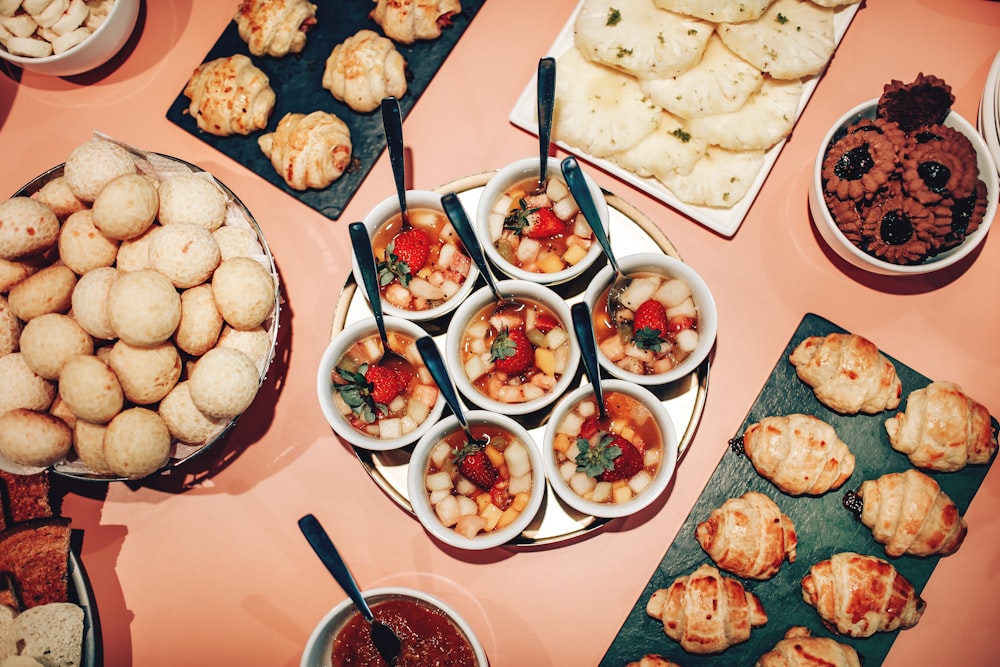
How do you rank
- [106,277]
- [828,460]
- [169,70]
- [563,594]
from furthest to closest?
1. [169,70]
2. [563,594]
3. [828,460]
4. [106,277]

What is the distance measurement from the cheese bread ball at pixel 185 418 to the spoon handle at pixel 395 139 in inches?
40.3

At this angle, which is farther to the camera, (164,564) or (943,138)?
(164,564)

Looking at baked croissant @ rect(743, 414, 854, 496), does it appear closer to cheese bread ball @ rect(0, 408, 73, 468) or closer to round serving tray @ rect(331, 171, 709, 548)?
round serving tray @ rect(331, 171, 709, 548)

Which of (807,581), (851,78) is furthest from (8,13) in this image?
(807,581)

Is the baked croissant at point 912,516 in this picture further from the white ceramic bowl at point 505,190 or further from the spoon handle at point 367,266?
the spoon handle at point 367,266

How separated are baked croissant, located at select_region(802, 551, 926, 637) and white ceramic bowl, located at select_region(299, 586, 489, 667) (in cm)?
128

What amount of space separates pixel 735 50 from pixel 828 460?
1552mm

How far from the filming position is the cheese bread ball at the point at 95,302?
2.25 meters

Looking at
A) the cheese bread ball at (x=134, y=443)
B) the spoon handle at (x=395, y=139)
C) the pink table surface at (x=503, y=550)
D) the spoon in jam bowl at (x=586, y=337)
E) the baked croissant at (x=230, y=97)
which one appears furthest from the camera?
the baked croissant at (x=230, y=97)

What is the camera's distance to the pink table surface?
263 centimetres

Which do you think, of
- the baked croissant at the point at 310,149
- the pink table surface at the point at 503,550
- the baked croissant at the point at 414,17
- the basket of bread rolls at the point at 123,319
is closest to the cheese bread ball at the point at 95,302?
the basket of bread rolls at the point at 123,319

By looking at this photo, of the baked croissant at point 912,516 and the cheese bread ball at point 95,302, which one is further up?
the baked croissant at point 912,516

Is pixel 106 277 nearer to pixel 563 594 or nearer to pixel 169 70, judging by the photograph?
pixel 169 70

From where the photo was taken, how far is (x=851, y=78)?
277 cm
